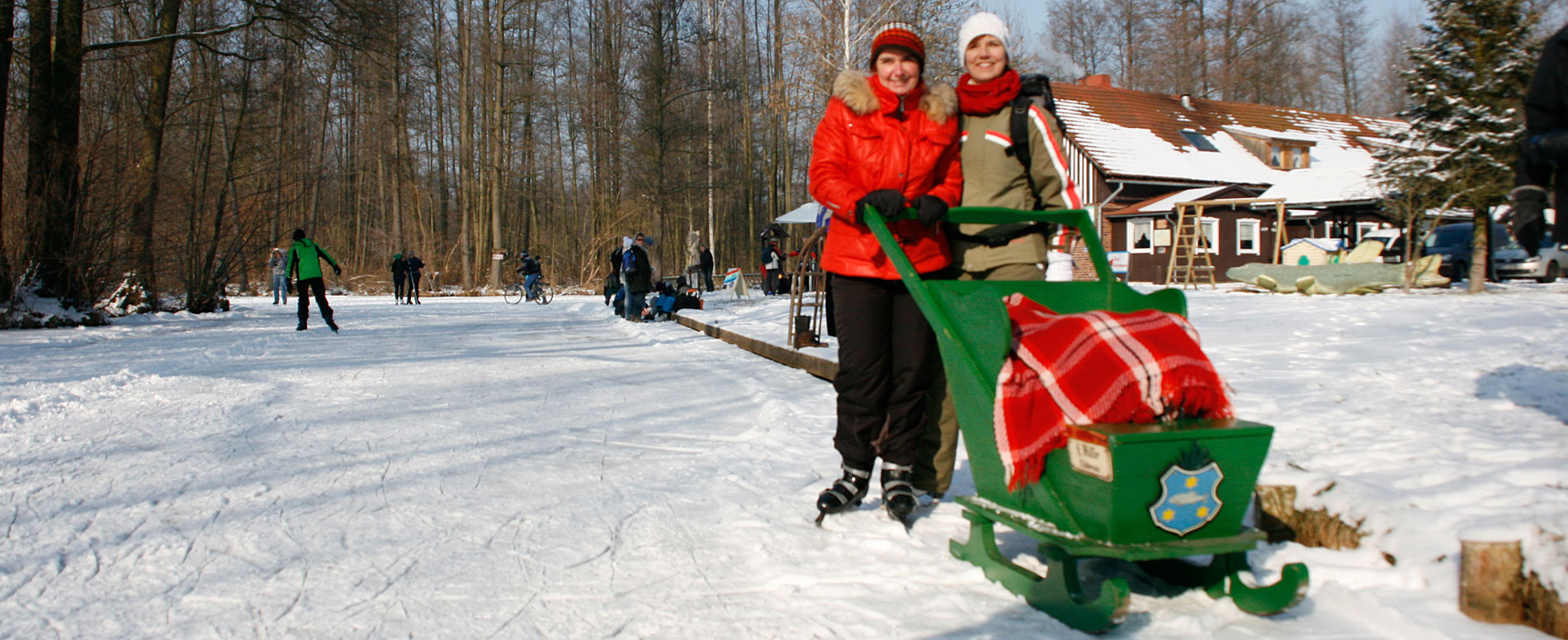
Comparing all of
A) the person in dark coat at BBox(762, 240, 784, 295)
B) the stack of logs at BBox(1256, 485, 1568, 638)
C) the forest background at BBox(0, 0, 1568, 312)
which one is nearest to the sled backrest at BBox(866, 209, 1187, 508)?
the stack of logs at BBox(1256, 485, 1568, 638)

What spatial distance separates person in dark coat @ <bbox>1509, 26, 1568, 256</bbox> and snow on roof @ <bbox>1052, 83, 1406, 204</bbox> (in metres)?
27.0

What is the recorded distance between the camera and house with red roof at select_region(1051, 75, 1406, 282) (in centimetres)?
2830

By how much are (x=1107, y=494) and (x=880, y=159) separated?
161cm

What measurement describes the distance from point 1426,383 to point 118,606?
22.4 feet

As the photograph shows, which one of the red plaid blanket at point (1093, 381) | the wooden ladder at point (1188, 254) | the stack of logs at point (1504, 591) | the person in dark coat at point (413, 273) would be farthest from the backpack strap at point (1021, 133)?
the person in dark coat at point (413, 273)

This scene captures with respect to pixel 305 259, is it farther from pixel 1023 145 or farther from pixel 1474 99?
pixel 1474 99

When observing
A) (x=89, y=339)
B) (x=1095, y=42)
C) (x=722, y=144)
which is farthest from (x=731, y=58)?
(x=89, y=339)

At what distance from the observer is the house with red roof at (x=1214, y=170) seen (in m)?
28.3

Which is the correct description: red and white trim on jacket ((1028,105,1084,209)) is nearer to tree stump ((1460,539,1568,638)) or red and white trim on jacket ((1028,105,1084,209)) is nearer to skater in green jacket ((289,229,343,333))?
tree stump ((1460,539,1568,638))

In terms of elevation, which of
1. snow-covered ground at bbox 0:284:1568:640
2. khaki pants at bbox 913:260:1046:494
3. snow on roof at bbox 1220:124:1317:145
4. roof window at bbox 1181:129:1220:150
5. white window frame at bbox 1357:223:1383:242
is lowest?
snow-covered ground at bbox 0:284:1568:640

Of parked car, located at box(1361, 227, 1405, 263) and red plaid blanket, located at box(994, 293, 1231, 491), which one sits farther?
parked car, located at box(1361, 227, 1405, 263)

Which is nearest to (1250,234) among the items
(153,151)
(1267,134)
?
(1267,134)

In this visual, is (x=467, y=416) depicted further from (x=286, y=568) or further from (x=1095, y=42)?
(x=1095, y=42)

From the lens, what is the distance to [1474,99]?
695 inches
